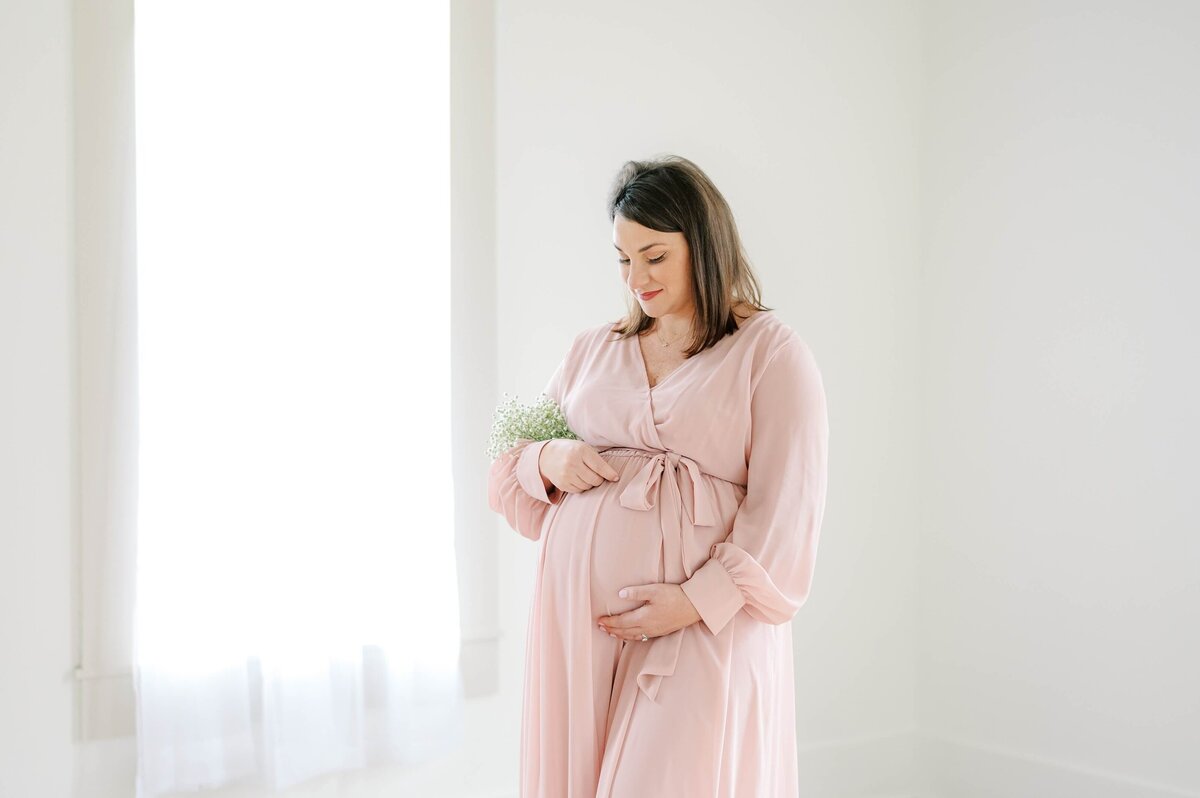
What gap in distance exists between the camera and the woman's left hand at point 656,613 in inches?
78.6

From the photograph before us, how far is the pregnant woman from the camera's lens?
6.55 ft

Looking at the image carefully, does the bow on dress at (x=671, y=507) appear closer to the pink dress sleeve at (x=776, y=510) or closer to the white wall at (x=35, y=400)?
the pink dress sleeve at (x=776, y=510)

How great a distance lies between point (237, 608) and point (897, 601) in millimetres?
2451

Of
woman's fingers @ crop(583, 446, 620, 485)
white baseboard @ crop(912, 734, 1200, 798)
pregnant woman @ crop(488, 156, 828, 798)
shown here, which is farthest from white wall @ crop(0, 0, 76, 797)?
white baseboard @ crop(912, 734, 1200, 798)

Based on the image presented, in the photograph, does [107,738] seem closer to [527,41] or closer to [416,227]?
[416,227]

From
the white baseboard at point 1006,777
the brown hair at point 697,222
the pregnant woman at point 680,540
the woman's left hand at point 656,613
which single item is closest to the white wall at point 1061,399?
the white baseboard at point 1006,777

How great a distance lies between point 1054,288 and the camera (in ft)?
11.5

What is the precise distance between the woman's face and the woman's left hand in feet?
1.95

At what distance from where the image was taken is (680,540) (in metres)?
2.08

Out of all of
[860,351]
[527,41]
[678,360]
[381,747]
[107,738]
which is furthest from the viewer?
[860,351]

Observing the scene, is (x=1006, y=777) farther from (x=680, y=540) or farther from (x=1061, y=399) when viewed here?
(x=680, y=540)

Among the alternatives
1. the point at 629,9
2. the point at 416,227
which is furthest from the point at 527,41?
the point at 416,227

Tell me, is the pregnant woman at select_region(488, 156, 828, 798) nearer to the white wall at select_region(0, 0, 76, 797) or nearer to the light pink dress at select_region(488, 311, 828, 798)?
the light pink dress at select_region(488, 311, 828, 798)

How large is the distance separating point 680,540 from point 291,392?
1.43m
